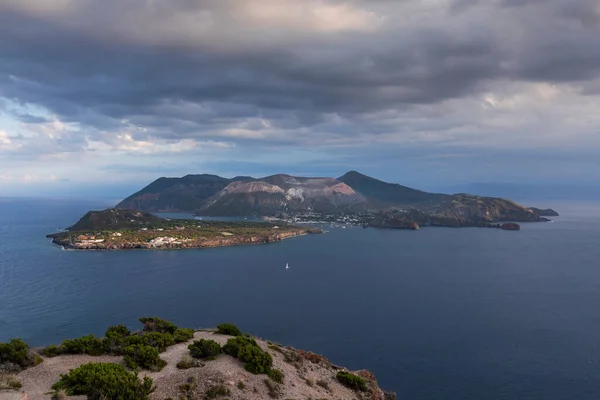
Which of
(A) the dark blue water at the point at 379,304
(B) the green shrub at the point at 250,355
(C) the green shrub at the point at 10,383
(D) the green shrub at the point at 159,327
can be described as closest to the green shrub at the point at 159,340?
(D) the green shrub at the point at 159,327

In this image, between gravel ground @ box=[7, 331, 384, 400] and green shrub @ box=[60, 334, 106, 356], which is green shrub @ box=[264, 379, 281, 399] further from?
green shrub @ box=[60, 334, 106, 356]

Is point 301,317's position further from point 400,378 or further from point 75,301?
point 75,301

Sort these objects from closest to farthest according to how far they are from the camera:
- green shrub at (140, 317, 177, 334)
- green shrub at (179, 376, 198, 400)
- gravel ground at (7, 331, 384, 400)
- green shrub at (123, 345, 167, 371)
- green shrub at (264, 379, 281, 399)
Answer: green shrub at (179, 376, 198, 400)
gravel ground at (7, 331, 384, 400)
green shrub at (264, 379, 281, 399)
green shrub at (123, 345, 167, 371)
green shrub at (140, 317, 177, 334)

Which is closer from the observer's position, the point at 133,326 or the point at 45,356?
the point at 45,356

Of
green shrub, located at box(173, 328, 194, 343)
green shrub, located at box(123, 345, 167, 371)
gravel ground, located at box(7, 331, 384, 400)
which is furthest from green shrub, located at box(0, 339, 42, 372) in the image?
green shrub, located at box(173, 328, 194, 343)

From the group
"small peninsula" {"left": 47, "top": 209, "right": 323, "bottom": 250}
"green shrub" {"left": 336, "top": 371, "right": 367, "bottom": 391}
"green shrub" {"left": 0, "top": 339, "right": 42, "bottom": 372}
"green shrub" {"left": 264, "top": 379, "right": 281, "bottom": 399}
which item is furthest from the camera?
"small peninsula" {"left": 47, "top": 209, "right": 323, "bottom": 250}

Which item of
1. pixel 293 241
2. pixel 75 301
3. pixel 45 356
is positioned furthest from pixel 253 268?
pixel 45 356
